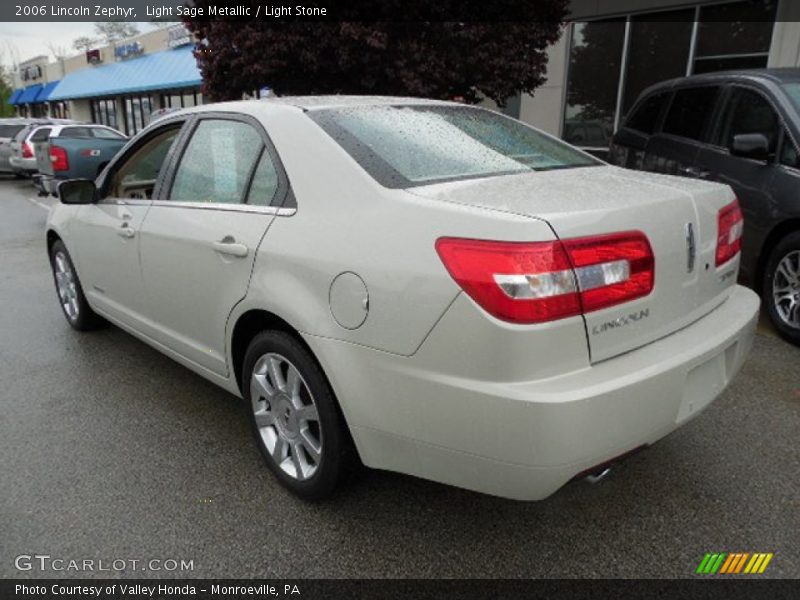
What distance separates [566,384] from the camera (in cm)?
179

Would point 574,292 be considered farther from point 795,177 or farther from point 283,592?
point 795,177

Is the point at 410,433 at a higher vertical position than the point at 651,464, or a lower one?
higher

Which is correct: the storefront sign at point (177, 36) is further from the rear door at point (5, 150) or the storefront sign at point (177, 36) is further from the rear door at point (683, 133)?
the rear door at point (683, 133)

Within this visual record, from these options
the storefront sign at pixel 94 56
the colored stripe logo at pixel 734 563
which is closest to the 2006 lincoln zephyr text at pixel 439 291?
the colored stripe logo at pixel 734 563

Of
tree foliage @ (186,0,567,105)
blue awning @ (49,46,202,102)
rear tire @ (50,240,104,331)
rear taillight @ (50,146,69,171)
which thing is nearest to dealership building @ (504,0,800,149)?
tree foliage @ (186,0,567,105)

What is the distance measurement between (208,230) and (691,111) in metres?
4.58

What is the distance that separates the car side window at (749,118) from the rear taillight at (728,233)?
235 cm

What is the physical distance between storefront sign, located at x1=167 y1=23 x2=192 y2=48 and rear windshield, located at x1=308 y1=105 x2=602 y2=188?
80.2 ft

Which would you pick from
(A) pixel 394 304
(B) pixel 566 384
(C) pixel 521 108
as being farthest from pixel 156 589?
(C) pixel 521 108

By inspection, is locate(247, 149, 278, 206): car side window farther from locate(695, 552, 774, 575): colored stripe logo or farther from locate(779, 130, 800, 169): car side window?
locate(779, 130, 800, 169): car side window

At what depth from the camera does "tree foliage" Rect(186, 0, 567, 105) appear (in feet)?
26.6

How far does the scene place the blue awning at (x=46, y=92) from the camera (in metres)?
42.0

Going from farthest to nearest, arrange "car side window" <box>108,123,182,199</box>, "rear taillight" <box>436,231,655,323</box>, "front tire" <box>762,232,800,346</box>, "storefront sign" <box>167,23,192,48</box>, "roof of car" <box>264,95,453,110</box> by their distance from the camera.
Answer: "storefront sign" <box>167,23,192,48</box>
"front tire" <box>762,232,800,346</box>
"car side window" <box>108,123,182,199</box>
"roof of car" <box>264,95,453,110</box>
"rear taillight" <box>436,231,655,323</box>

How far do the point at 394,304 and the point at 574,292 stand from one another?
21.5 inches
